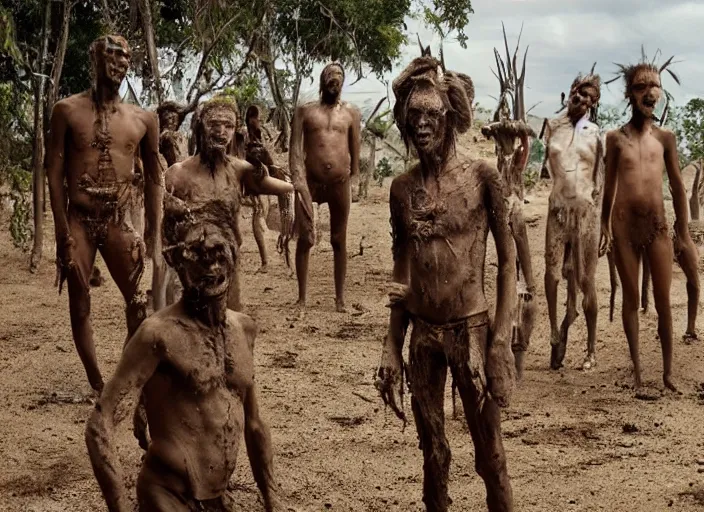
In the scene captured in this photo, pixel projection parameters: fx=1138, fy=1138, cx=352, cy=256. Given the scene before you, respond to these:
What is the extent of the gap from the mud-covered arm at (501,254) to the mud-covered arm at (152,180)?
262 cm

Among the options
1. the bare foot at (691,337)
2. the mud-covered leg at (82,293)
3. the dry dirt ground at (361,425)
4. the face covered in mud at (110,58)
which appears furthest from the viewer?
the bare foot at (691,337)

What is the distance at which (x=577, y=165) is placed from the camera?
7.52m

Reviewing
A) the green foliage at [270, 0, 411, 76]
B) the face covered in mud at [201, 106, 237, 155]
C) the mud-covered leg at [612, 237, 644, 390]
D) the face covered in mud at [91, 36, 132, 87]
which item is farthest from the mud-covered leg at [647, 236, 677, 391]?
the green foliage at [270, 0, 411, 76]

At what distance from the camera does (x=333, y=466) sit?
17.9 ft

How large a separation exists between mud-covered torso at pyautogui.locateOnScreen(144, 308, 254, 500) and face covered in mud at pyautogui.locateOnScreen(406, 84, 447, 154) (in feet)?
3.58

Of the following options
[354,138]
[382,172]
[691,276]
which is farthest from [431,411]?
[382,172]

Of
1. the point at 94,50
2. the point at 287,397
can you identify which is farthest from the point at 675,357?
the point at 94,50

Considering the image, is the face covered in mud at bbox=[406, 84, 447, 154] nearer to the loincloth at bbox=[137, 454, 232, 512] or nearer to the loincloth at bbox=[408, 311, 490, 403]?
the loincloth at bbox=[408, 311, 490, 403]

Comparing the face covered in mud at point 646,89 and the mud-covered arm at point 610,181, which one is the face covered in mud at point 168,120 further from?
the face covered in mud at point 646,89

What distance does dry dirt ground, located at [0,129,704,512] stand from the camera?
5.08 m

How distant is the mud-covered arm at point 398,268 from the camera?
4.15 m

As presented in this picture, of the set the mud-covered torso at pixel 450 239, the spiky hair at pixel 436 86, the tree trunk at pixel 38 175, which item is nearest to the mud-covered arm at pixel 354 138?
the tree trunk at pixel 38 175

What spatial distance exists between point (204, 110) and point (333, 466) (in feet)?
6.02

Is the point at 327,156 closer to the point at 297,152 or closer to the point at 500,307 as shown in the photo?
the point at 297,152
